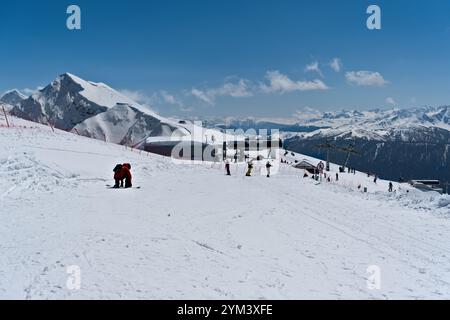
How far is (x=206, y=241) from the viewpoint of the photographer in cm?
1237

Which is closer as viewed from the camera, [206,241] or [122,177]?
[206,241]

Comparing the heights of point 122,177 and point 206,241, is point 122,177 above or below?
above

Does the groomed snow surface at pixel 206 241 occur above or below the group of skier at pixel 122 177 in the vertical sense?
below

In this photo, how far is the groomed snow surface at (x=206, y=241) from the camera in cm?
880

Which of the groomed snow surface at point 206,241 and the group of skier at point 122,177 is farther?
the group of skier at point 122,177

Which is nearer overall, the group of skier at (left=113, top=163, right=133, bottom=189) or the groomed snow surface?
the groomed snow surface

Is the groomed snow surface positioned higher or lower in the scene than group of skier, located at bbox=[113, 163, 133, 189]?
lower

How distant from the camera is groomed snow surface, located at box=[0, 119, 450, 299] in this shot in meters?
8.80

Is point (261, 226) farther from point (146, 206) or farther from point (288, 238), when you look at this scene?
point (146, 206)

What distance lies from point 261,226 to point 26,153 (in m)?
18.1
